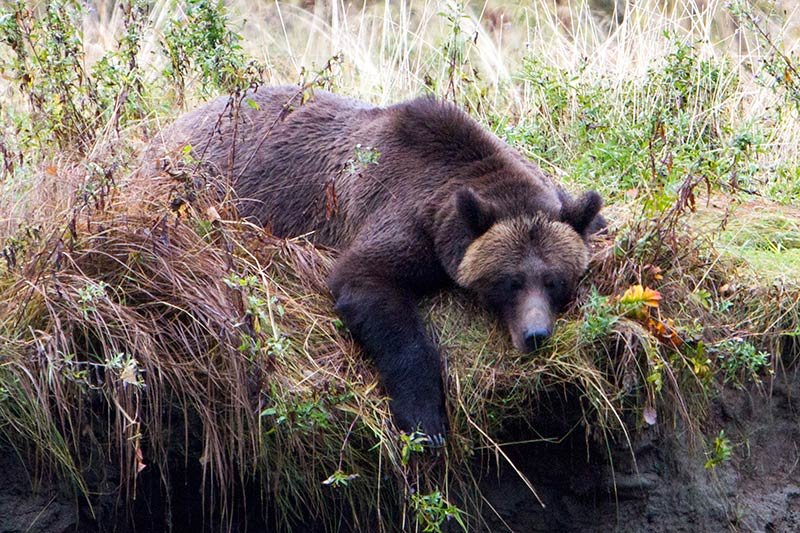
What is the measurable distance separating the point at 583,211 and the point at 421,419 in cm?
135

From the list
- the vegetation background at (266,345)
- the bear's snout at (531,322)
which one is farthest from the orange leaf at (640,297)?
the bear's snout at (531,322)

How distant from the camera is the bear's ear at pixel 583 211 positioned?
546cm

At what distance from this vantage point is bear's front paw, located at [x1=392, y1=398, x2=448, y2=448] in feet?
16.3

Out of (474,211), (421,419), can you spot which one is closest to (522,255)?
(474,211)

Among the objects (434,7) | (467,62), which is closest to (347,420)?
(467,62)

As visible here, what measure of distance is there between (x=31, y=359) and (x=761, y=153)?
16.3 ft

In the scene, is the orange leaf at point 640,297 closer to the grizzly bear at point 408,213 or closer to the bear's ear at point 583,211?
the grizzly bear at point 408,213

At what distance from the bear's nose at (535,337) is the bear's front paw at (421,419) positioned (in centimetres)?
50

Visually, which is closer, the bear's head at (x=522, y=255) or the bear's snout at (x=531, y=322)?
the bear's snout at (x=531, y=322)

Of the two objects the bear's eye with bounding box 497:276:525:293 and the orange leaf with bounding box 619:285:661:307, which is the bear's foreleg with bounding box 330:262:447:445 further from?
the orange leaf with bounding box 619:285:661:307

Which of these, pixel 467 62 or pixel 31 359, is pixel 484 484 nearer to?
pixel 31 359

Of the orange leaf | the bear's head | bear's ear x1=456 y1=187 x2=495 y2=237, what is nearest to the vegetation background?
the orange leaf

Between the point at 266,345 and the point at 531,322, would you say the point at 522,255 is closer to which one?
the point at 531,322

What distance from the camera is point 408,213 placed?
18.7 ft
